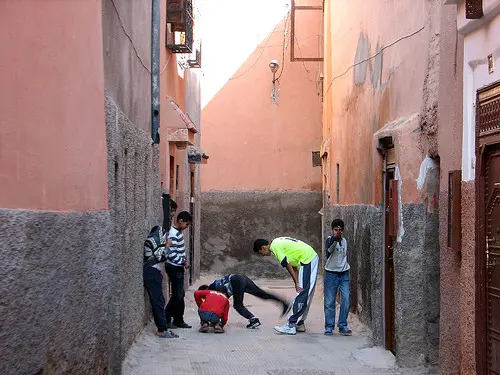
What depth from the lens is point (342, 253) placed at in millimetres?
12055

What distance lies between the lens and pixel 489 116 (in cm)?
629

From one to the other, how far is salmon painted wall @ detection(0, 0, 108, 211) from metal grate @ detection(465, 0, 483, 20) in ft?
9.50

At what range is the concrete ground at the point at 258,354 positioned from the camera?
917 cm

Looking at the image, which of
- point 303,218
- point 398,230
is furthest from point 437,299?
point 303,218

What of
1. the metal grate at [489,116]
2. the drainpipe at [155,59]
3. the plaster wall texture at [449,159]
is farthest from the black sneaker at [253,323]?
the metal grate at [489,116]

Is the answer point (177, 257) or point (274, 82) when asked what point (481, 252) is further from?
point (274, 82)

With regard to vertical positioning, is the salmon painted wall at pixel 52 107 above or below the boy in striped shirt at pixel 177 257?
above

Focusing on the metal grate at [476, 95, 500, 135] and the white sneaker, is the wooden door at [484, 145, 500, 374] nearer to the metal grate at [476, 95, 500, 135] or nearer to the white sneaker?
the metal grate at [476, 95, 500, 135]

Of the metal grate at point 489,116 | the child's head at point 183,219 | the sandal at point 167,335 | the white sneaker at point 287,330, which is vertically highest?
the metal grate at point 489,116

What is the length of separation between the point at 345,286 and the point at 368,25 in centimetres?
395

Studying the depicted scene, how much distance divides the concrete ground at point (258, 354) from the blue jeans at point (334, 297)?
0.19 m

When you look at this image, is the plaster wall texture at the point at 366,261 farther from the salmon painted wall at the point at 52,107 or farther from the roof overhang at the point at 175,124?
the salmon painted wall at the point at 52,107

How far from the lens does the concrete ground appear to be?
917 cm

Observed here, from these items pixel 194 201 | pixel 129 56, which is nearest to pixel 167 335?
pixel 129 56
